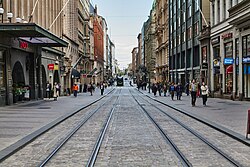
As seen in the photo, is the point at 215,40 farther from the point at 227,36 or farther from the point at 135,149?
the point at 135,149

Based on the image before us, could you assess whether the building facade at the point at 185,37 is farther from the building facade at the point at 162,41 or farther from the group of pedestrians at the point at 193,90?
the building facade at the point at 162,41

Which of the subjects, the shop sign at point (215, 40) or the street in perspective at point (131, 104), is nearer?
the street in perspective at point (131, 104)

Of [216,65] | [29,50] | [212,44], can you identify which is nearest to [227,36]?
[216,65]

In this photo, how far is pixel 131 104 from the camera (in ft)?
119

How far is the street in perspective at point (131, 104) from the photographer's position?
11.1 meters

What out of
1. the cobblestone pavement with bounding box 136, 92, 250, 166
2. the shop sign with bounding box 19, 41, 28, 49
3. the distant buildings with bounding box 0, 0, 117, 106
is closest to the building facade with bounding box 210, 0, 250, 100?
the distant buildings with bounding box 0, 0, 117, 106

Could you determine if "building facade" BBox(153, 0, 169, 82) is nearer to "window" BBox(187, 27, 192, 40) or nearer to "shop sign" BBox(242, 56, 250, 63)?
"window" BBox(187, 27, 192, 40)

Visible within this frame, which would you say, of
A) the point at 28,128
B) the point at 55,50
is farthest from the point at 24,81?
the point at 28,128

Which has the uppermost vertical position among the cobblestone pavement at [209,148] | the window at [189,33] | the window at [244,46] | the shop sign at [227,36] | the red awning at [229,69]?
the window at [189,33]

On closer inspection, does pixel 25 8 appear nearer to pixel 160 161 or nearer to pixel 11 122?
pixel 11 122

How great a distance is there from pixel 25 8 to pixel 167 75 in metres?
55.2

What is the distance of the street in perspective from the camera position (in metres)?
11.1

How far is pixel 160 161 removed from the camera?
9.93 metres

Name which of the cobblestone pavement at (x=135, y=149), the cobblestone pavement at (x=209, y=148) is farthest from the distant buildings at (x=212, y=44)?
the cobblestone pavement at (x=135, y=149)
